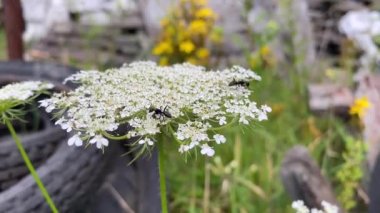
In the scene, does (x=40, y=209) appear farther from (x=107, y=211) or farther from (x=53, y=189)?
(x=107, y=211)

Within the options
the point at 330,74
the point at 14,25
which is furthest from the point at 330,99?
the point at 14,25

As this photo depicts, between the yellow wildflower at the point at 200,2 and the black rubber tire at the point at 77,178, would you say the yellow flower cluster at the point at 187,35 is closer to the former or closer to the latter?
the yellow wildflower at the point at 200,2

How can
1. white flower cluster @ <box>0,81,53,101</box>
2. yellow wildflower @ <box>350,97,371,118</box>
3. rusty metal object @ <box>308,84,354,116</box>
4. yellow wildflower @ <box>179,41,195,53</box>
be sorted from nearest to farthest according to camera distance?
white flower cluster @ <box>0,81,53,101</box>, yellow wildflower @ <box>350,97,371,118</box>, rusty metal object @ <box>308,84,354,116</box>, yellow wildflower @ <box>179,41,195,53</box>

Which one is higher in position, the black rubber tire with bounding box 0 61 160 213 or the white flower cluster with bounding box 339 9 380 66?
the white flower cluster with bounding box 339 9 380 66

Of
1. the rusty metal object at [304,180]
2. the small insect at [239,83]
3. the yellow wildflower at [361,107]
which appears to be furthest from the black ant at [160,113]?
the yellow wildflower at [361,107]

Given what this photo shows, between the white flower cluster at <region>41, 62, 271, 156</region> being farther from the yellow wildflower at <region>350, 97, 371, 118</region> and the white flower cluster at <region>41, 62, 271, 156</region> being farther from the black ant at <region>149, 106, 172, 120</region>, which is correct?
the yellow wildflower at <region>350, 97, 371, 118</region>

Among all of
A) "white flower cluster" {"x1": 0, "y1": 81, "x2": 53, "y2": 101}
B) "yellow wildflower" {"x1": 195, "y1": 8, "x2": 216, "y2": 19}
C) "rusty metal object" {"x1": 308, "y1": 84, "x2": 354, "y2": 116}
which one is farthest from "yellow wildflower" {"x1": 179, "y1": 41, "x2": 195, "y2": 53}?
"white flower cluster" {"x1": 0, "y1": 81, "x2": 53, "y2": 101}

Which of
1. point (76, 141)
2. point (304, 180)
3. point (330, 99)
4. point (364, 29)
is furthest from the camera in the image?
point (364, 29)

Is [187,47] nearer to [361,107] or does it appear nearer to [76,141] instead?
[361,107]
